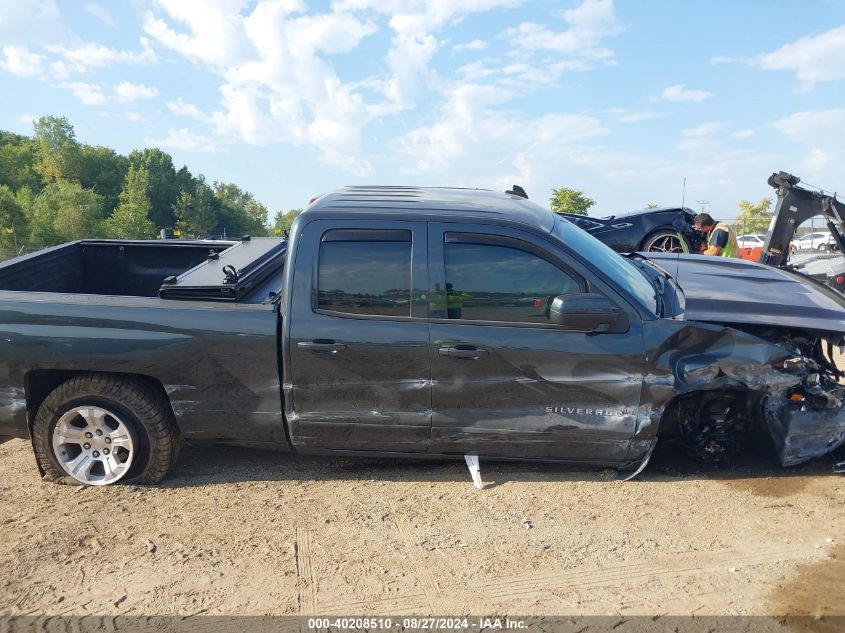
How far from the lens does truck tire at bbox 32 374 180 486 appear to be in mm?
3785

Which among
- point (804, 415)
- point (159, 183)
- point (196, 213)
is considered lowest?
point (804, 415)

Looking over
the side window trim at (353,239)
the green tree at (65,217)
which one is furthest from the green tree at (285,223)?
the green tree at (65,217)

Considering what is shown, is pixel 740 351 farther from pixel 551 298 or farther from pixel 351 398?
pixel 351 398

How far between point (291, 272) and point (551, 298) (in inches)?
61.7

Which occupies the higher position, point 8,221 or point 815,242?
point 8,221

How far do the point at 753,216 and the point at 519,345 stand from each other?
50909mm

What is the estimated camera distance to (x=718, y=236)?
7.66 meters

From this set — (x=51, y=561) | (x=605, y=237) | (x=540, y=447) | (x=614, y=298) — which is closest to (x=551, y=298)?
(x=614, y=298)

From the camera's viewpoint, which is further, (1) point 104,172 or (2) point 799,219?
(1) point 104,172

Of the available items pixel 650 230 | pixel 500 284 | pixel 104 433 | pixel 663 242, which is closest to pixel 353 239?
pixel 500 284

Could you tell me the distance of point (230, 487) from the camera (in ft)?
13.0

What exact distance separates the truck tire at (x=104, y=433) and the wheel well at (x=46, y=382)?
3cm

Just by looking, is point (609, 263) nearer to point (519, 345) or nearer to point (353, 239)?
point (519, 345)

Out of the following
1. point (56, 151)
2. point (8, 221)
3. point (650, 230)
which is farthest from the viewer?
point (56, 151)
